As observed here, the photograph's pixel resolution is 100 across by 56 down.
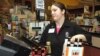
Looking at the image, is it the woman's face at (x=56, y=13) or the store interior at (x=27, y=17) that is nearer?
the woman's face at (x=56, y=13)

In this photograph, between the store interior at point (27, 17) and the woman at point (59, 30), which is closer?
the woman at point (59, 30)

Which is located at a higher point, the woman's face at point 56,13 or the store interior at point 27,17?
the woman's face at point 56,13

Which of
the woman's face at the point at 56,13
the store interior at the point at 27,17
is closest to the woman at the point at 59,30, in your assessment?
the woman's face at the point at 56,13

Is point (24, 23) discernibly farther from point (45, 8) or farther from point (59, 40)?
point (59, 40)

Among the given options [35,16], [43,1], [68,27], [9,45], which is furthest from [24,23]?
[9,45]

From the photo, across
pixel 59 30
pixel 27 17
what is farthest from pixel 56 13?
pixel 27 17

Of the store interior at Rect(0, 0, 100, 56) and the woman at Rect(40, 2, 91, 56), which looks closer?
the woman at Rect(40, 2, 91, 56)

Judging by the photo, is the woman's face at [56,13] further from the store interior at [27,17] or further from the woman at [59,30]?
the store interior at [27,17]

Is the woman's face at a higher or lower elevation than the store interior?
higher

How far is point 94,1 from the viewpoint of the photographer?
18.6 ft

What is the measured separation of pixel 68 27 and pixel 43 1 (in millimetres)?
1326

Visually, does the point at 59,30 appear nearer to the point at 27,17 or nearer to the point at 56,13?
the point at 56,13

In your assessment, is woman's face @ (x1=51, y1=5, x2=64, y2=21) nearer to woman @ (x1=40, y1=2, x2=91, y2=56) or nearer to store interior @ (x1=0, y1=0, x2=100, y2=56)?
woman @ (x1=40, y1=2, x2=91, y2=56)

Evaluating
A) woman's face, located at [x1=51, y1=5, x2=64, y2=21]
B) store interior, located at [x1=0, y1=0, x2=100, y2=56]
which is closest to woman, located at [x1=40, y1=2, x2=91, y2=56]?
woman's face, located at [x1=51, y1=5, x2=64, y2=21]
